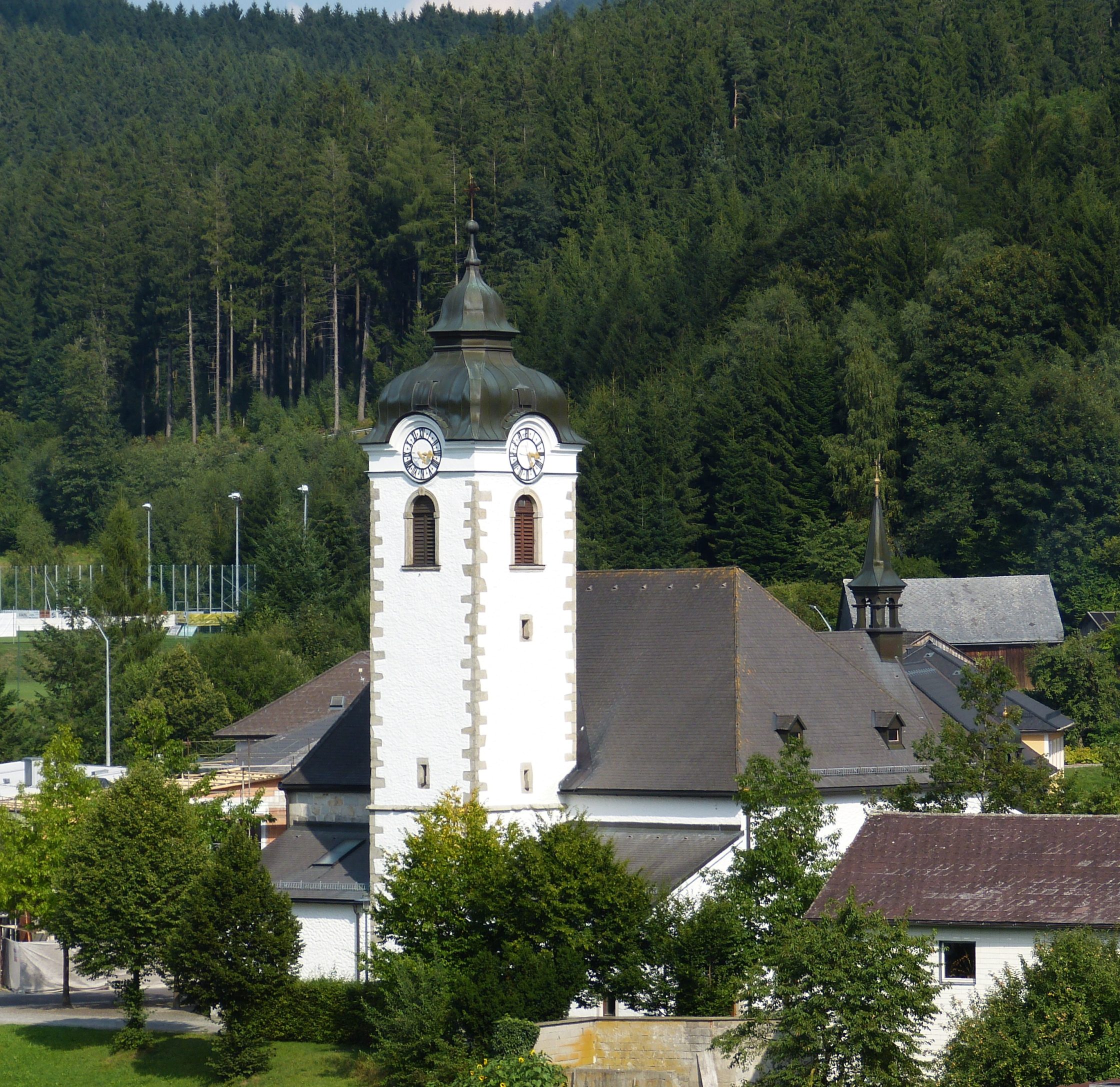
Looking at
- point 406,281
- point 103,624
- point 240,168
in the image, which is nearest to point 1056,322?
point 103,624

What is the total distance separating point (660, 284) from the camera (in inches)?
4776

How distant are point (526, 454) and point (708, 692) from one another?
5714 mm

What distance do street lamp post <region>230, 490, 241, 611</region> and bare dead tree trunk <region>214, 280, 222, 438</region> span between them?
85.3 ft

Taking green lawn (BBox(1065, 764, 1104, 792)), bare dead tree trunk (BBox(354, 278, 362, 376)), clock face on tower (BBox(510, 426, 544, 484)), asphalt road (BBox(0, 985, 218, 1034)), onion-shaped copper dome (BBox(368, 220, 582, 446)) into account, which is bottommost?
asphalt road (BBox(0, 985, 218, 1034))

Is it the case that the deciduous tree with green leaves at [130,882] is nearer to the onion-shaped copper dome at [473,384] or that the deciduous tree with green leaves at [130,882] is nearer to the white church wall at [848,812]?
the onion-shaped copper dome at [473,384]

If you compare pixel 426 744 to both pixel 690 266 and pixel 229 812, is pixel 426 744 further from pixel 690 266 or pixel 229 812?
pixel 690 266

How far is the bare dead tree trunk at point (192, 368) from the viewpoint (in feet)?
472

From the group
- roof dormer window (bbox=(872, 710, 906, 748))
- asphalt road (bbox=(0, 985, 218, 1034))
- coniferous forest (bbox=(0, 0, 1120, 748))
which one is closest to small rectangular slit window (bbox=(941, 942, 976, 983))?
roof dormer window (bbox=(872, 710, 906, 748))

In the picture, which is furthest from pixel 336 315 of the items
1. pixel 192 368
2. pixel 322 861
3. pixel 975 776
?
pixel 975 776

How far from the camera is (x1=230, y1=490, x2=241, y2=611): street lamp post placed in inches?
4085

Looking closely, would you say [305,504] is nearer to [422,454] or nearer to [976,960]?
[422,454]

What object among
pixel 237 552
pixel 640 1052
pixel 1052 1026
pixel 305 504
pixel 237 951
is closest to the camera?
pixel 1052 1026

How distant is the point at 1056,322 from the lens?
97.6m

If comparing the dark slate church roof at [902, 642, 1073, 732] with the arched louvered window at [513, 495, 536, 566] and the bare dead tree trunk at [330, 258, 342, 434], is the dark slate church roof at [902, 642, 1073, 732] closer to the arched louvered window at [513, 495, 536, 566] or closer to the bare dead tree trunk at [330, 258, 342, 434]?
the arched louvered window at [513, 495, 536, 566]
